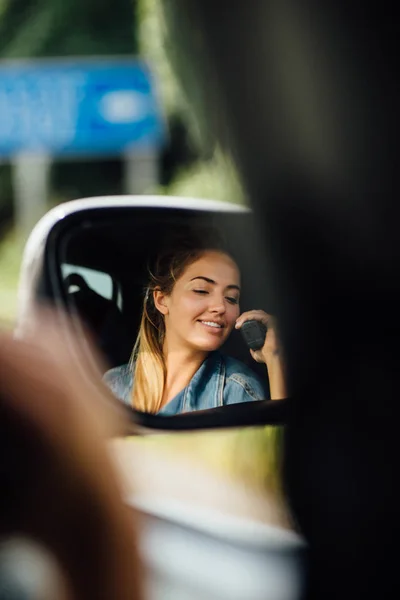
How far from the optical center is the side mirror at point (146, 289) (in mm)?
1844

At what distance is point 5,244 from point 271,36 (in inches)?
506

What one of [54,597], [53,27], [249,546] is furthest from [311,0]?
[53,27]

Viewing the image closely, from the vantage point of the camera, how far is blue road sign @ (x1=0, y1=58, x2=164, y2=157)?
439 inches

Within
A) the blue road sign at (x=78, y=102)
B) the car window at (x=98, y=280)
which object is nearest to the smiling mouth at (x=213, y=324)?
the car window at (x=98, y=280)

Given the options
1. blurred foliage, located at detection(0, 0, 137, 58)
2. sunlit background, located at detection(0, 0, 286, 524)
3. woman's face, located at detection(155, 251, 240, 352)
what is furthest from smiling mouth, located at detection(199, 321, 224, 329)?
blurred foliage, located at detection(0, 0, 137, 58)

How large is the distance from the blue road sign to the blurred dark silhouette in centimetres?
901

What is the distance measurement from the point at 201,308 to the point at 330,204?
1.27 ft

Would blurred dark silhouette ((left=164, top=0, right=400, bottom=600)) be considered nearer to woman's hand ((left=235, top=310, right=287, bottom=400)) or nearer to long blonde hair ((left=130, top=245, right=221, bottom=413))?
woman's hand ((left=235, top=310, right=287, bottom=400))

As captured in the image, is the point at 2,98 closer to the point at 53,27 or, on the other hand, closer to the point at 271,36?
the point at 53,27

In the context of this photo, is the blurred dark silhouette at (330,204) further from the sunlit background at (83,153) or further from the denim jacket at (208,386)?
the sunlit background at (83,153)

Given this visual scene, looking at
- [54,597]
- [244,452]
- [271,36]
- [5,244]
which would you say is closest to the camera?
[271,36]

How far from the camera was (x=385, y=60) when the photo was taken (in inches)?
77.9

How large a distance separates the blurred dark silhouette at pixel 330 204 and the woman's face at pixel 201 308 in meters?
0.18

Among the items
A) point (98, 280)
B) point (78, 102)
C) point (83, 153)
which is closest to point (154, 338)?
point (98, 280)
